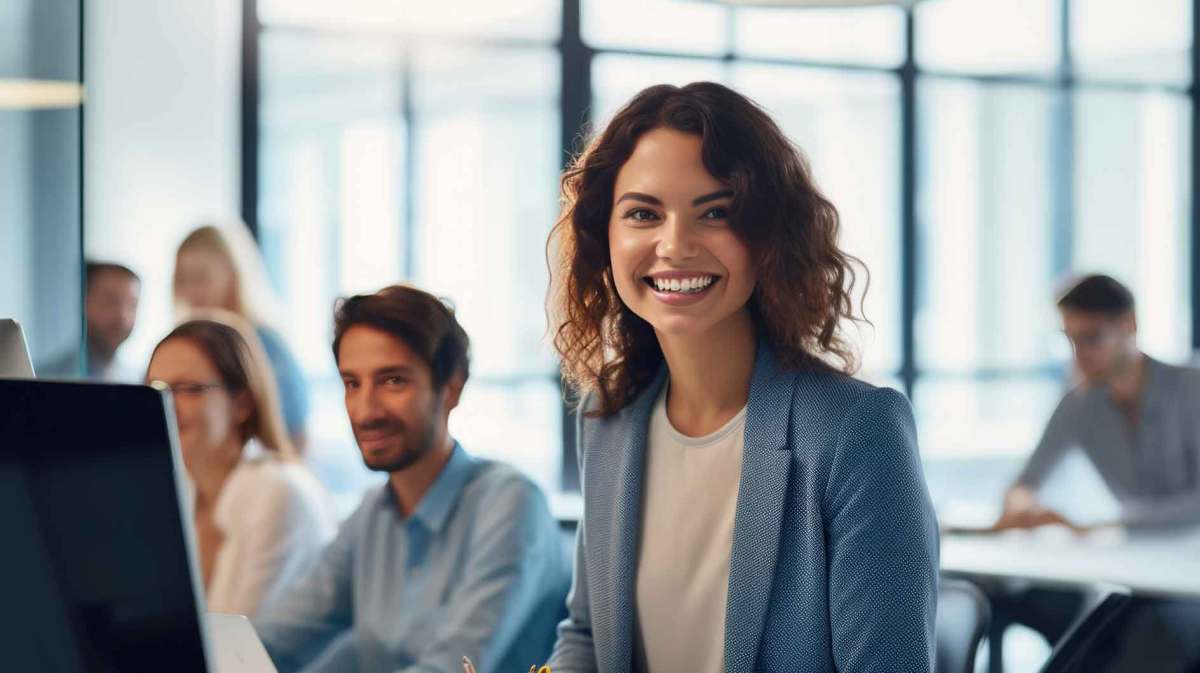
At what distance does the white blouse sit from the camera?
2.08 meters

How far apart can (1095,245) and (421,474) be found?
6.71 meters

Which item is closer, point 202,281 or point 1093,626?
point 1093,626

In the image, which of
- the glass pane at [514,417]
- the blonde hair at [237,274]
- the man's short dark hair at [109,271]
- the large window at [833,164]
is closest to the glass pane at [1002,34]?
the large window at [833,164]

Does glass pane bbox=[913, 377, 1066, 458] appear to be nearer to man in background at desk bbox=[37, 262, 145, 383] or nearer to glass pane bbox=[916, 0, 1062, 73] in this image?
glass pane bbox=[916, 0, 1062, 73]

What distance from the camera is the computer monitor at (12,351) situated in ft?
3.84

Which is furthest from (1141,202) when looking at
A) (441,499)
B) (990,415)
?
(441,499)

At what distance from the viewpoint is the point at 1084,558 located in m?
3.47

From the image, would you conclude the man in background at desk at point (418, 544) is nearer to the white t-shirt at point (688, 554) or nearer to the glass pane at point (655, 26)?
the white t-shirt at point (688, 554)

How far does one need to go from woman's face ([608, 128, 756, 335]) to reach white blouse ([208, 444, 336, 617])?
877 millimetres

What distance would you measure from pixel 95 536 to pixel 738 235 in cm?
91

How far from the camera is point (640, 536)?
1.62 m

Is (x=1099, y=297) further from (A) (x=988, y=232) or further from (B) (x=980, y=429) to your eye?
(A) (x=988, y=232)

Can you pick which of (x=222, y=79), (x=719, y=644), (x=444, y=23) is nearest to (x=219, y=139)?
(x=222, y=79)

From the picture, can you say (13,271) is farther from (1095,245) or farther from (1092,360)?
(1095,245)
